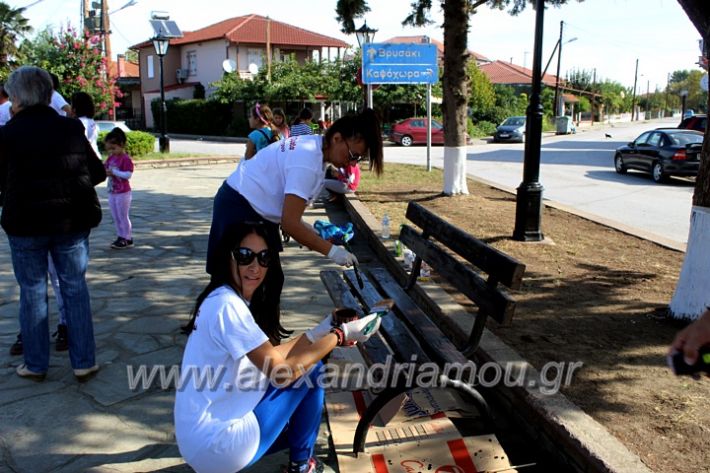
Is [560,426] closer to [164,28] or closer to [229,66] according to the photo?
[164,28]

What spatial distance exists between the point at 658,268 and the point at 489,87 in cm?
3796

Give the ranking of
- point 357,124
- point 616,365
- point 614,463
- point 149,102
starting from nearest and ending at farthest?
point 614,463 → point 357,124 → point 616,365 → point 149,102

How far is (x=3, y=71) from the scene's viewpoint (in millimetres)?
25078

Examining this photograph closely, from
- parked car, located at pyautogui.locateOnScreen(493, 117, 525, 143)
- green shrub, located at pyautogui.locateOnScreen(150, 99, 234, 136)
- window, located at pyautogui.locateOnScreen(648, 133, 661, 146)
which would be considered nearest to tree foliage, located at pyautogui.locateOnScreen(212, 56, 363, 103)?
green shrub, located at pyautogui.locateOnScreen(150, 99, 234, 136)

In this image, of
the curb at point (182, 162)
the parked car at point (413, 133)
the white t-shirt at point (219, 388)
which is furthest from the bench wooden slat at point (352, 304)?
the parked car at point (413, 133)

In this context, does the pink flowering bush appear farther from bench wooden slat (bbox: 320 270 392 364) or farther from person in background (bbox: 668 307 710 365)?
person in background (bbox: 668 307 710 365)

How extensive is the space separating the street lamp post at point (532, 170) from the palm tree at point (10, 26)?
34.2m

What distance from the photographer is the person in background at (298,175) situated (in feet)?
11.0

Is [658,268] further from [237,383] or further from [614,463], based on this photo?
[237,383]

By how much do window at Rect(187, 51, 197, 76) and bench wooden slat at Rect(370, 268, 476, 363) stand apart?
44149 mm

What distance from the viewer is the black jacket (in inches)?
139

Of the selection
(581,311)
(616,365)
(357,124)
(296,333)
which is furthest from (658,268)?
(357,124)

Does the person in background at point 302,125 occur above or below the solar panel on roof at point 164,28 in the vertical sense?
below

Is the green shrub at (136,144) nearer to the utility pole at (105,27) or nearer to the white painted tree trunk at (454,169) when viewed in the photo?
the utility pole at (105,27)
